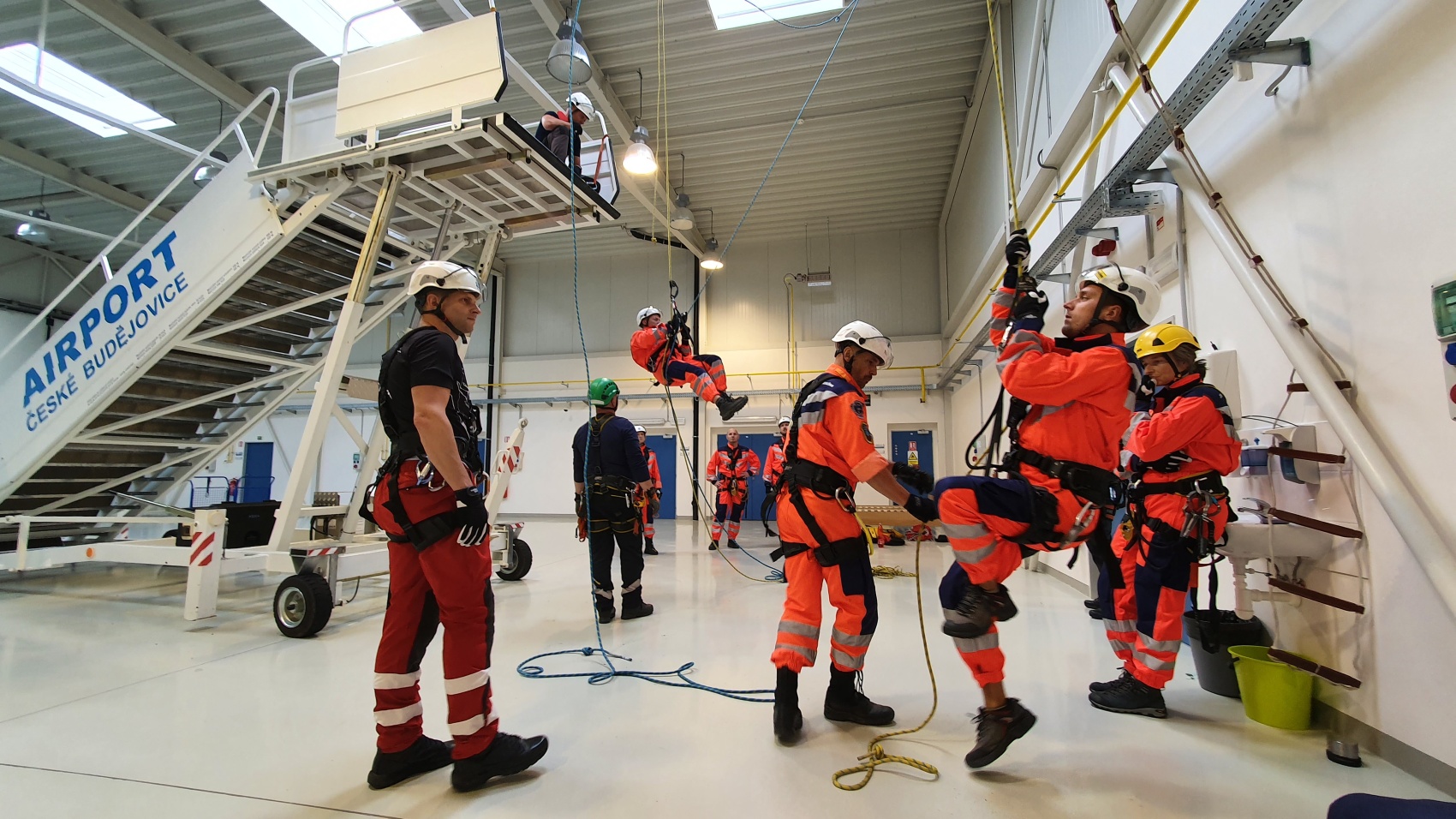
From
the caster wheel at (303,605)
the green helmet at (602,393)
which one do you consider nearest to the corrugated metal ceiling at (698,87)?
the green helmet at (602,393)

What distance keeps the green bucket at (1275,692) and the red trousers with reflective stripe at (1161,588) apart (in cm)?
32

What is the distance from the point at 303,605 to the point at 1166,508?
5481 millimetres

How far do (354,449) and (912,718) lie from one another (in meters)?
18.6

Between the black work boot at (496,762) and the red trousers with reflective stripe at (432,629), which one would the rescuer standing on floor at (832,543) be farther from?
the red trousers with reflective stripe at (432,629)

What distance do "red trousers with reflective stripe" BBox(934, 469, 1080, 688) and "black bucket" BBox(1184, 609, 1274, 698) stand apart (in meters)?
1.53

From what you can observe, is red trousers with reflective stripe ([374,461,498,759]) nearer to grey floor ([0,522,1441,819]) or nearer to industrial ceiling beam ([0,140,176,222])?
grey floor ([0,522,1441,819])

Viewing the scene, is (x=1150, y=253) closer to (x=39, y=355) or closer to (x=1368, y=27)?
(x=1368, y=27)

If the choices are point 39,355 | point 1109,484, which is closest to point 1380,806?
point 1109,484

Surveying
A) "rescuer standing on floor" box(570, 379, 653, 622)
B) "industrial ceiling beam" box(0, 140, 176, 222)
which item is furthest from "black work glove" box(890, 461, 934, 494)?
"industrial ceiling beam" box(0, 140, 176, 222)

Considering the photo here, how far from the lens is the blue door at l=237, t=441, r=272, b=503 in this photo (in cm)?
1797

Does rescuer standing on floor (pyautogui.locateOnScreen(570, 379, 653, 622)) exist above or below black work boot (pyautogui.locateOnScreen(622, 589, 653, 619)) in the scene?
above

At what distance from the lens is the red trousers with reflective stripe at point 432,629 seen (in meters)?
2.18

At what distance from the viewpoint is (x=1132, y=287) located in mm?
2711

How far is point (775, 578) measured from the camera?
6.77m
